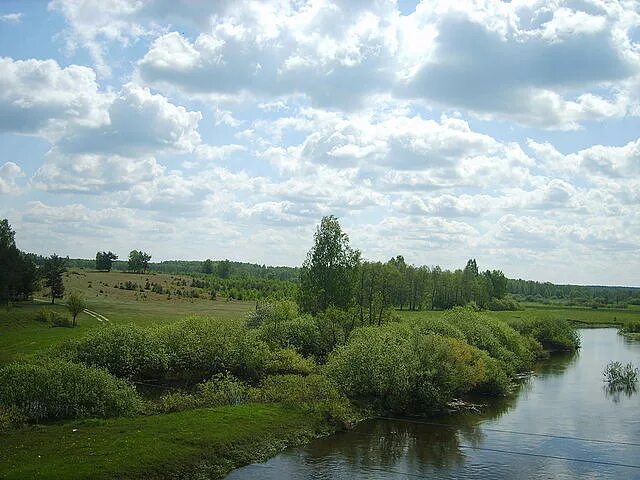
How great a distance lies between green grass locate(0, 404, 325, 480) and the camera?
28.6 m

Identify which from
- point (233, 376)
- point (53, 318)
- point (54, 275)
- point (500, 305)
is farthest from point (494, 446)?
point (500, 305)

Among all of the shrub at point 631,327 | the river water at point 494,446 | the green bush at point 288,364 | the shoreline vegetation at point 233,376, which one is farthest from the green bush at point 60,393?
the shrub at point 631,327

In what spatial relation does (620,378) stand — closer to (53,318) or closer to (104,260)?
(53,318)

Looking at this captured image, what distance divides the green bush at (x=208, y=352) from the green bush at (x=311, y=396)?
9321 mm

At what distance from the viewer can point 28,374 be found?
38875 millimetres

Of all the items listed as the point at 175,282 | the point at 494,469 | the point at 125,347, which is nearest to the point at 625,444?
the point at 494,469

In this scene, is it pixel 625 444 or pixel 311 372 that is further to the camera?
pixel 311 372

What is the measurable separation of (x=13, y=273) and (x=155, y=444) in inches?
2576

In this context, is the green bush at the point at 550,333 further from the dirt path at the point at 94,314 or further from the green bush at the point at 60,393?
the green bush at the point at 60,393

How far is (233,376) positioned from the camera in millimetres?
56125

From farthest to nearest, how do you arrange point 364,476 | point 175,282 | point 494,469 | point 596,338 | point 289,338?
point 175,282 → point 596,338 → point 289,338 → point 494,469 → point 364,476

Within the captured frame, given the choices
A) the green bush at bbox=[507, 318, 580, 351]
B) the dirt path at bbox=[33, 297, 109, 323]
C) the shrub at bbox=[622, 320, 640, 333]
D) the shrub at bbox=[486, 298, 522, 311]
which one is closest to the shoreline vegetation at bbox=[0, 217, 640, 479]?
the dirt path at bbox=[33, 297, 109, 323]

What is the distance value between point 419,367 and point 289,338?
2055 centimetres

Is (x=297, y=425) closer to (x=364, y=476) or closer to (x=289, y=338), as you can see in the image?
(x=364, y=476)
